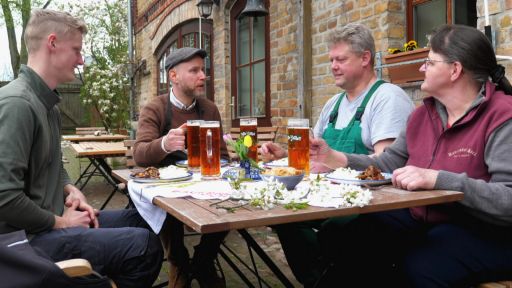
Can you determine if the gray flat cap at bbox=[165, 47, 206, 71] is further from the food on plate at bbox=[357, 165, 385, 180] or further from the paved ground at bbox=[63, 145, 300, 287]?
the food on plate at bbox=[357, 165, 385, 180]

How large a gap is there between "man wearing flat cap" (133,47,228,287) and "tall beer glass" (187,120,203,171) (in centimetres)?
7

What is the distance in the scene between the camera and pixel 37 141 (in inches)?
79.0

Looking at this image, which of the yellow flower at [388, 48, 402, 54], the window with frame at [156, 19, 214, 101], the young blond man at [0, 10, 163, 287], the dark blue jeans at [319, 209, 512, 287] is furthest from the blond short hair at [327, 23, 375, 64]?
the window with frame at [156, 19, 214, 101]

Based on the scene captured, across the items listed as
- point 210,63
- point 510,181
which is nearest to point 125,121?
point 210,63

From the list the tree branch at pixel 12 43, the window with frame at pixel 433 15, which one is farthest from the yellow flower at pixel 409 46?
the tree branch at pixel 12 43

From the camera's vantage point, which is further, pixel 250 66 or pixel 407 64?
pixel 250 66

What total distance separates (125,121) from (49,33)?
13.1 meters

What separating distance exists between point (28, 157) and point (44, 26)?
2.12ft

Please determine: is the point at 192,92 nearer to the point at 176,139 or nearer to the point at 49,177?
the point at 176,139

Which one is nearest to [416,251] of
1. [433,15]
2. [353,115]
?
[353,115]

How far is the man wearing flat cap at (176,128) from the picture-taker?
8.91ft

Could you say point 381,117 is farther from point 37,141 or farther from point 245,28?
point 245,28

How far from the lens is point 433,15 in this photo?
163 inches

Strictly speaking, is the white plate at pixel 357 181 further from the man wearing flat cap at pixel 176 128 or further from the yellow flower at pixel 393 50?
the yellow flower at pixel 393 50
